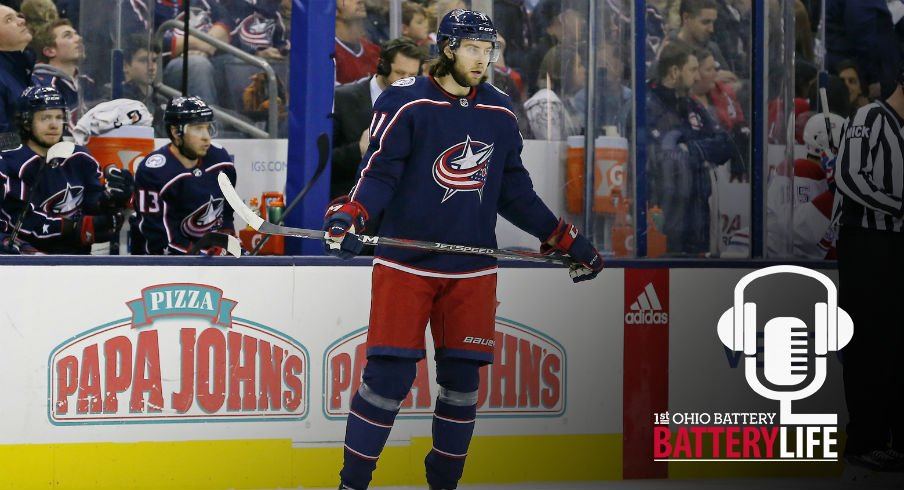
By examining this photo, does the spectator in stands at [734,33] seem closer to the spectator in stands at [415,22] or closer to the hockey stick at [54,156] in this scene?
the spectator in stands at [415,22]

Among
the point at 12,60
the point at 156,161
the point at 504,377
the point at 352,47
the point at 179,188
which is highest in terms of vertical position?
the point at 352,47

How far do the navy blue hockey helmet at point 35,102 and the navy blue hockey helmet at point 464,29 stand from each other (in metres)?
1.69

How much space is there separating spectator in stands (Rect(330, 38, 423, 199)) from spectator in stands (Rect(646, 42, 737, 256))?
105 centimetres

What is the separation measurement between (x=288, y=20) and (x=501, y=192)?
1.80 metres

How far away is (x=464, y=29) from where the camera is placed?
4340 millimetres

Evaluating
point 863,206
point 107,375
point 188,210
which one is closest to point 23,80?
point 188,210

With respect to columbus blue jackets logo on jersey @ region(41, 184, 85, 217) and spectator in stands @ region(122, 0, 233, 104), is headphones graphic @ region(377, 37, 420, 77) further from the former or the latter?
columbus blue jackets logo on jersey @ region(41, 184, 85, 217)

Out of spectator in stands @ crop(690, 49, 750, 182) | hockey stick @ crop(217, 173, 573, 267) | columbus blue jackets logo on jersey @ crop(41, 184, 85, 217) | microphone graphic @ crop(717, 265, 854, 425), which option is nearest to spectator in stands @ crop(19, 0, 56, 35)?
columbus blue jackets logo on jersey @ crop(41, 184, 85, 217)

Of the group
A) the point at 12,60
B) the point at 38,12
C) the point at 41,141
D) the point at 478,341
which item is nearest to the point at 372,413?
the point at 478,341

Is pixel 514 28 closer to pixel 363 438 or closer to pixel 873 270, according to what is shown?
pixel 873 270

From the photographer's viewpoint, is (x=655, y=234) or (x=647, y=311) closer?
(x=647, y=311)

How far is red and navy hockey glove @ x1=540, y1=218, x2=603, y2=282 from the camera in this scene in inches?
185

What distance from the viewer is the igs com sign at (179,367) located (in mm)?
4793

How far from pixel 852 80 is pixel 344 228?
145 inches
